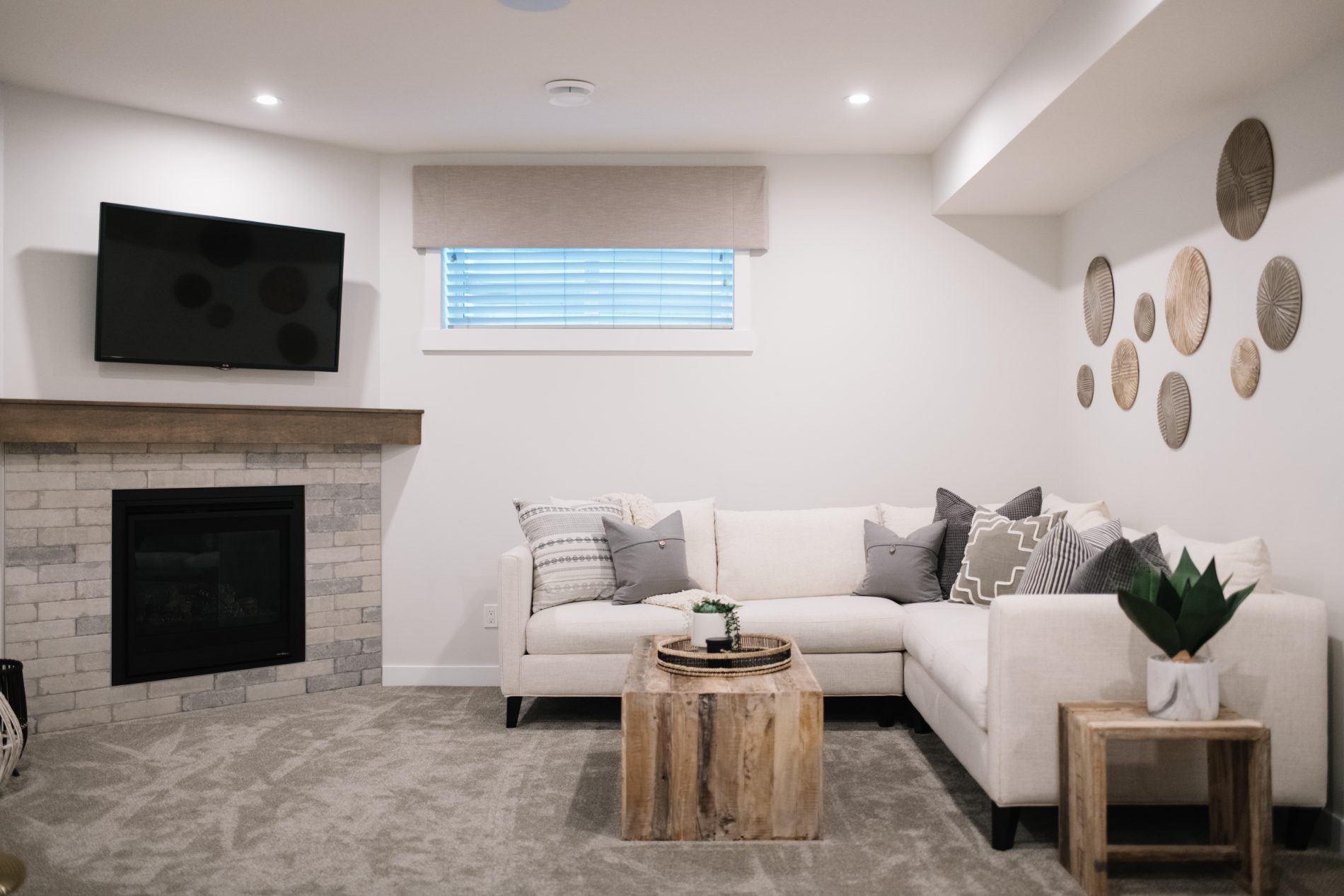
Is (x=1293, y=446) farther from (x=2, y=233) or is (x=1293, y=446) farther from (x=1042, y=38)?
(x=2, y=233)

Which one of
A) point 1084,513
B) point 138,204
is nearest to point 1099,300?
point 1084,513

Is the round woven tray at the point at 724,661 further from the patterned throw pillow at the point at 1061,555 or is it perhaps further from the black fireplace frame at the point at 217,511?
the black fireplace frame at the point at 217,511

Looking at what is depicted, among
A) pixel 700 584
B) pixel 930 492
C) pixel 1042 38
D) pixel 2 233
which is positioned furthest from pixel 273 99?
pixel 930 492

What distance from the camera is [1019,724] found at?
2.54 m

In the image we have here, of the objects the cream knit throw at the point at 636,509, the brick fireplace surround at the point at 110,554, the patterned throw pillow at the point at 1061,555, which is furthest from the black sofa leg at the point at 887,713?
the brick fireplace surround at the point at 110,554

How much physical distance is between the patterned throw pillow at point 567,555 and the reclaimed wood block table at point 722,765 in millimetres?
1340

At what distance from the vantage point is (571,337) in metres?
4.71

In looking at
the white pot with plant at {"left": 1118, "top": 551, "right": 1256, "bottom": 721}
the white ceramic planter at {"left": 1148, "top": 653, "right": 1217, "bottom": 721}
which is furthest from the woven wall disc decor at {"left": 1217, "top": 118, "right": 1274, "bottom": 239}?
the white ceramic planter at {"left": 1148, "top": 653, "right": 1217, "bottom": 721}

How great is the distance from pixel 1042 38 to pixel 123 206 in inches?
137

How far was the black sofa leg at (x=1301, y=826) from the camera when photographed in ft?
8.50

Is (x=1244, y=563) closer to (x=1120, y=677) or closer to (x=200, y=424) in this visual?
(x=1120, y=677)

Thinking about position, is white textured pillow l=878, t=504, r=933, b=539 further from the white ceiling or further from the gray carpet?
the white ceiling

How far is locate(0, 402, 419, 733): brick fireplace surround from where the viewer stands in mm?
3811

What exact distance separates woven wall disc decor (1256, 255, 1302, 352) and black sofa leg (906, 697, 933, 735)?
1.74 meters
